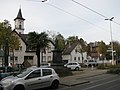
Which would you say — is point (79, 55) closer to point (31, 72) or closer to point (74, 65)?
point (74, 65)

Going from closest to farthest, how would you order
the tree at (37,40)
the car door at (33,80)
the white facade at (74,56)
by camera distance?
the car door at (33,80)
the tree at (37,40)
the white facade at (74,56)

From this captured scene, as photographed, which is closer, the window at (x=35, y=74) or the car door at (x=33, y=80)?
the car door at (x=33, y=80)

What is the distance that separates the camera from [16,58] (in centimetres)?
6756

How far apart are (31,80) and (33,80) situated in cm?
15

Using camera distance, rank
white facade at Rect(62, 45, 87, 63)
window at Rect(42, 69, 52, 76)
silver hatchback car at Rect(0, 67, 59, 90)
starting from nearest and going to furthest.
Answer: silver hatchback car at Rect(0, 67, 59, 90), window at Rect(42, 69, 52, 76), white facade at Rect(62, 45, 87, 63)

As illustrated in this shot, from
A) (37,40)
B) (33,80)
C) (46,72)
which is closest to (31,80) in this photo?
(33,80)

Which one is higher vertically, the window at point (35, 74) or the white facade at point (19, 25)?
the white facade at point (19, 25)

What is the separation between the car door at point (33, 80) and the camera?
15977 mm

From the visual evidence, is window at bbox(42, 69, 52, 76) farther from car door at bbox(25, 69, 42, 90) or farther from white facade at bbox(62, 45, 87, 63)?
white facade at bbox(62, 45, 87, 63)

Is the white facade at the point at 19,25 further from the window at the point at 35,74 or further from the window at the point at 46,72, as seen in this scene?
the window at the point at 35,74

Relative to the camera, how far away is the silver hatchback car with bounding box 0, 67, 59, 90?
49.9ft

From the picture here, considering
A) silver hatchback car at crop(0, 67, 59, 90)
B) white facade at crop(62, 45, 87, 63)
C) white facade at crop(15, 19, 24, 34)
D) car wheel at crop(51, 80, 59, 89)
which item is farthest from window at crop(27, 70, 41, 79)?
white facade at crop(15, 19, 24, 34)

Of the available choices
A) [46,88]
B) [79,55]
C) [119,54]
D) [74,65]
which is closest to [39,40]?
[74,65]

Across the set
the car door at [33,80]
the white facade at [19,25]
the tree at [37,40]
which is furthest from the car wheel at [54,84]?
the white facade at [19,25]
